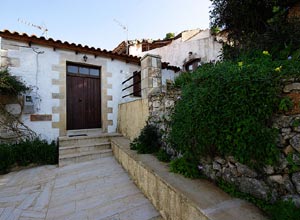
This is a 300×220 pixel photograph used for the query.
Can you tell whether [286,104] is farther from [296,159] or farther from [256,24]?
[256,24]

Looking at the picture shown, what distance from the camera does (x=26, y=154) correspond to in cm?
392

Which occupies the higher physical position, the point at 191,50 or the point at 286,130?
the point at 191,50

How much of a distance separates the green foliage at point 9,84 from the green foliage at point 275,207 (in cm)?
477

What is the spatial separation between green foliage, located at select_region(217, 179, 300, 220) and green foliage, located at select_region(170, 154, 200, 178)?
0.46 m

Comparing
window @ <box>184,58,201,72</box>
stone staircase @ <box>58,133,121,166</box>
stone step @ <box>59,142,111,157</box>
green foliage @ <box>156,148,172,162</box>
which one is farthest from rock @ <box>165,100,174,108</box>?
window @ <box>184,58,201,72</box>

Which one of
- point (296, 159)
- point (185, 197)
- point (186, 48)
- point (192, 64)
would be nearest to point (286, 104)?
point (296, 159)

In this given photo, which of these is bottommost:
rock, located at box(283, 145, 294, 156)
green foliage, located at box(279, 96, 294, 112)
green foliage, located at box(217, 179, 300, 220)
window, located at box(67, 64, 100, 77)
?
green foliage, located at box(217, 179, 300, 220)

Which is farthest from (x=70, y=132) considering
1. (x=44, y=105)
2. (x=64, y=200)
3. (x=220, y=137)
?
(x=220, y=137)

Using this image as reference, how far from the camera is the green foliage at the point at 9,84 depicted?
148 inches

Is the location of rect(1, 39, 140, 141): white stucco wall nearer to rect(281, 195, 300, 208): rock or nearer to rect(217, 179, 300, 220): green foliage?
rect(217, 179, 300, 220): green foliage

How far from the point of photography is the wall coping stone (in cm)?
138

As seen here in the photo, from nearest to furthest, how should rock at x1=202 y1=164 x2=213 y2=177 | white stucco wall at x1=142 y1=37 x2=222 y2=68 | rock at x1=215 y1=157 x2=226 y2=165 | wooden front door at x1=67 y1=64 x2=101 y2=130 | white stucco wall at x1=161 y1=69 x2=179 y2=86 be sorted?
rock at x1=215 y1=157 x2=226 y2=165, rock at x1=202 y1=164 x2=213 y2=177, wooden front door at x1=67 y1=64 x2=101 y2=130, white stucco wall at x1=161 y1=69 x2=179 y2=86, white stucco wall at x1=142 y1=37 x2=222 y2=68

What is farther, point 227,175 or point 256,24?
point 256,24

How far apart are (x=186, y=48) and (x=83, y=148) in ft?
20.9
